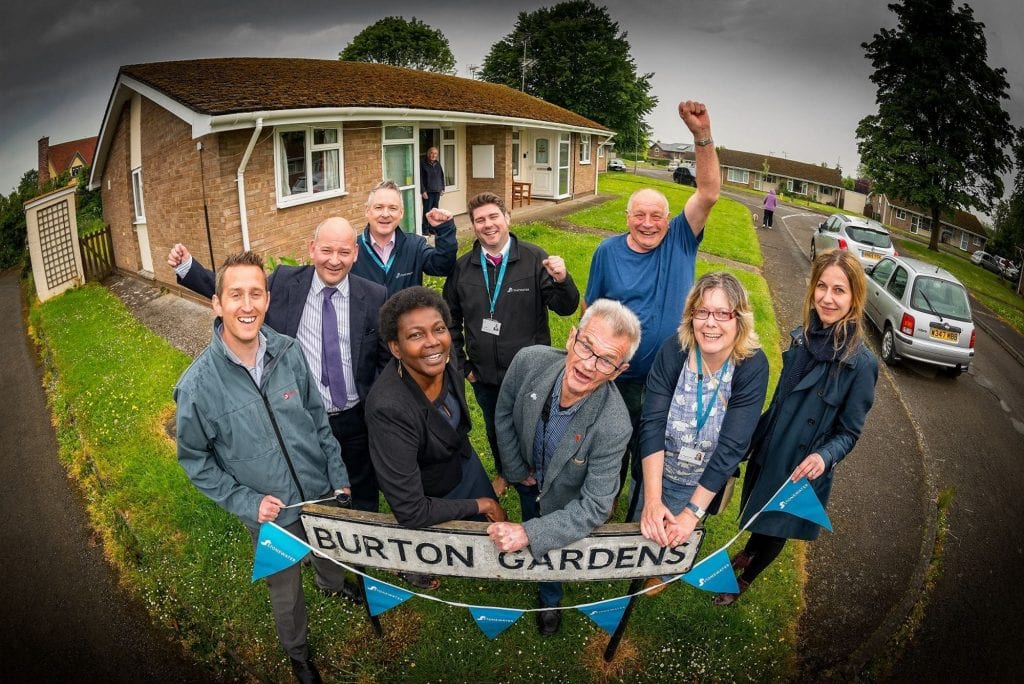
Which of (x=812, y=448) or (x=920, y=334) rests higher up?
(x=812, y=448)

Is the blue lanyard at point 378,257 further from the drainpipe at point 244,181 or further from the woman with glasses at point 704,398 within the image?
the drainpipe at point 244,181

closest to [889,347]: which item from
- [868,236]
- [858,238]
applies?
[858,238]

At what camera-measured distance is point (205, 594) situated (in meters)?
3.80

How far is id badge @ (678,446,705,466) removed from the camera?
2869mm

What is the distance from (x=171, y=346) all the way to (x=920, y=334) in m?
11.7

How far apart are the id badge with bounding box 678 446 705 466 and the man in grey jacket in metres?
1.80

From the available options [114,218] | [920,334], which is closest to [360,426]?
[920,334]

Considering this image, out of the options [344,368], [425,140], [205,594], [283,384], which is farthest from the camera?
[425,140]

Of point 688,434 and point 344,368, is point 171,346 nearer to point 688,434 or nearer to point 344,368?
point 344,368

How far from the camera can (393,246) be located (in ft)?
12.9

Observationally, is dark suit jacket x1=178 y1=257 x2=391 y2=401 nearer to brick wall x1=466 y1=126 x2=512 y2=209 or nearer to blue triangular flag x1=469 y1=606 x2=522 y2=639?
blue triangular flag x1=469 y1=606 x2=522 y2=639

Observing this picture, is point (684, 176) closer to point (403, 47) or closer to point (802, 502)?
point (403, 47)

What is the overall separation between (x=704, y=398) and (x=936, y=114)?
2192 centimetres

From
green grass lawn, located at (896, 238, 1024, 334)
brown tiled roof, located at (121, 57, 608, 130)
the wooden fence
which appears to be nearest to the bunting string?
brown tiled roof, located at (121, 57, 608, 130)
